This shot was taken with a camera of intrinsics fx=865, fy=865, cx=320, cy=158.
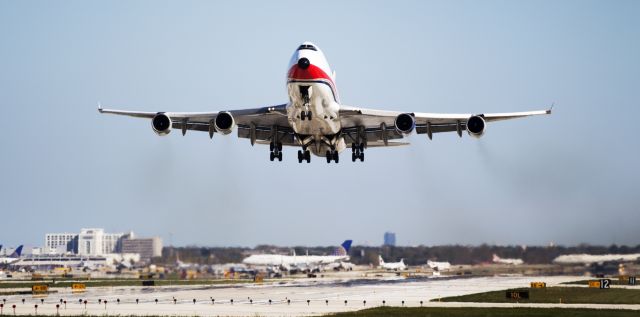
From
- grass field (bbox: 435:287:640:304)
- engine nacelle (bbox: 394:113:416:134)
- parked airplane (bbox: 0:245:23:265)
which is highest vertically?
engine nacelle (bbox: 394:113:416:134)

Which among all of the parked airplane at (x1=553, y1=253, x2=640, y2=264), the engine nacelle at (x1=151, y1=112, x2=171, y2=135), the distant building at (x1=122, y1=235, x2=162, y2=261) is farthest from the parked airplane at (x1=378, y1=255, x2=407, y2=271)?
the engine nacelle at (x1=151, y1=112, x2=171, y2=135)

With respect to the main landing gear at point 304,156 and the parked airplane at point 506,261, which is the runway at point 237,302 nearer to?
the main landing gear at point 304,156

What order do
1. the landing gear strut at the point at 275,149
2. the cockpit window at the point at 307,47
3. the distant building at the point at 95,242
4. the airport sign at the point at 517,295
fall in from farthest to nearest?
the distant building at the point at 95,242
the airport sign at the point at 517,295
the landing gear strut at the point at 275,149
the cockpit window at the point at 307,47

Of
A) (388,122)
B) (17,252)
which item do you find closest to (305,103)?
(388,122)

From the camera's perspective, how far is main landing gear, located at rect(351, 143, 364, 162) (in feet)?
209

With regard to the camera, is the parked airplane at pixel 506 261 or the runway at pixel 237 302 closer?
the runway at pixel 237 302

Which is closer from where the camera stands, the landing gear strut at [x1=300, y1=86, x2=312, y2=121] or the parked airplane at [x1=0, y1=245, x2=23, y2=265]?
the landing gear strut at [x1=300, y1=86, x2=312, y2=121]

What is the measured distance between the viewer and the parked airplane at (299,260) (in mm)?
140000

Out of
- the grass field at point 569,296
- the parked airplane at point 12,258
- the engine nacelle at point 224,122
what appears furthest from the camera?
the parked airplane at point 12,258

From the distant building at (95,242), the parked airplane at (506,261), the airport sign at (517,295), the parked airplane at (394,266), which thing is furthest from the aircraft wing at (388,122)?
the distant building at (95,242)

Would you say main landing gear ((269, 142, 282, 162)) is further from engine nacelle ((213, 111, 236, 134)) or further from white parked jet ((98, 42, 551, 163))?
engine nacelle ((213, 111, 236, 134))

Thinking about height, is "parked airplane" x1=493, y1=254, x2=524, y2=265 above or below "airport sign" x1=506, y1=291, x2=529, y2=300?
above

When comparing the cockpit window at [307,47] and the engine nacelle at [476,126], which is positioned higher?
the cockpit window at [307,47]

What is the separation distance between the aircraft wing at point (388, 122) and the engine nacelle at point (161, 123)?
11.1 metres
